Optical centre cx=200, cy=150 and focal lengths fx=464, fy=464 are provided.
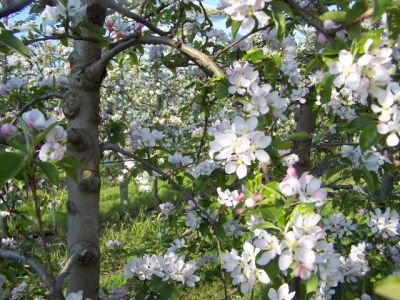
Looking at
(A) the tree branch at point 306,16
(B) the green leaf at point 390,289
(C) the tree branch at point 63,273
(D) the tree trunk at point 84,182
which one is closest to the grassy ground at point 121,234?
(D) the tree trunk at point 84,182

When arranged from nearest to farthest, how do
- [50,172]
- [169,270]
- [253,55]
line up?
[50,172] → [253,55] → [169,270]

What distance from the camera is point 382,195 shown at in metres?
3.39

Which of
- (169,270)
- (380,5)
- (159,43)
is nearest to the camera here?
(380,5)

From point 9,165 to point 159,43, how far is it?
2.57ft

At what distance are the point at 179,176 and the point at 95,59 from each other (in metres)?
0.74

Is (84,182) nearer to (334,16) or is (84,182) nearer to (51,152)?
(51,152)

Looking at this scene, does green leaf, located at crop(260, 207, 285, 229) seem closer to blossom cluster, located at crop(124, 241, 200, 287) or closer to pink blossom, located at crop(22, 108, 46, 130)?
pink blossom, located at crop(22, 108, 46, 130)

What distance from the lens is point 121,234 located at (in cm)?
626

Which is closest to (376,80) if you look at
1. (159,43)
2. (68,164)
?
(68,164)

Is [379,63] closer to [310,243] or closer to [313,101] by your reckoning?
[310,243]

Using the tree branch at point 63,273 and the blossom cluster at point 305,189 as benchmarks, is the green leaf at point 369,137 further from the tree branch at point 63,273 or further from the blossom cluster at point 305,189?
the tree branch at point 63,273

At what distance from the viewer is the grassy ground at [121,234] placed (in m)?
4.30

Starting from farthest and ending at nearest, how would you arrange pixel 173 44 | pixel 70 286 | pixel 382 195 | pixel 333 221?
pixel 382 195 → pixel 333 221 → pixel 70 286 → pixel 173 44

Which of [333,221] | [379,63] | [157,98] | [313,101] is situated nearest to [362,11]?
[379,63]
